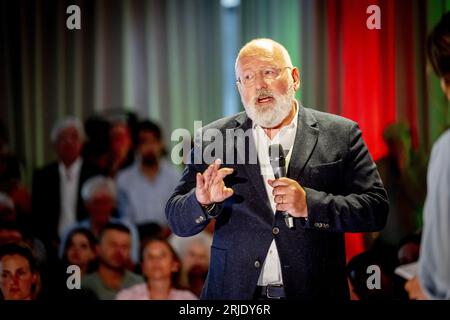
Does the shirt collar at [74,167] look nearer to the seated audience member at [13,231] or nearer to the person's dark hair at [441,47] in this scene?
the seated audience member at [13,231]

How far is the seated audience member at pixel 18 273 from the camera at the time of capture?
3.12 metres

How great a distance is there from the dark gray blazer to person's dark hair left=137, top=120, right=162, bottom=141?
3.19ft

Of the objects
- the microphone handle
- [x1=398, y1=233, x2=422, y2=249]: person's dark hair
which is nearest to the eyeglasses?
the microphone handle

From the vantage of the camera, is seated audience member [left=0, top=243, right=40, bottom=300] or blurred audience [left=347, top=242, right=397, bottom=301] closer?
blurred audience [left=347, top=242, right=397, bottom=301]

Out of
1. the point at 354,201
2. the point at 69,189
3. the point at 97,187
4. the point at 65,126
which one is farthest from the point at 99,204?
the point at 354,201

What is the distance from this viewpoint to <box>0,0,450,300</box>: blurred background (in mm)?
3053

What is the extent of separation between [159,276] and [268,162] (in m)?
1.05

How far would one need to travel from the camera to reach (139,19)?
3.34 metres

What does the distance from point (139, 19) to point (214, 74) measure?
0.45 metres

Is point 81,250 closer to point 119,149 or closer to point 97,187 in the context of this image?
point 97,187

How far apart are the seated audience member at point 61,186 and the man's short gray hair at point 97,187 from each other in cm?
3

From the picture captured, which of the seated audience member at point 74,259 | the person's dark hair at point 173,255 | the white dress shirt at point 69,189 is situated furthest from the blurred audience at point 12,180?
the person's dark hair at point 173,255

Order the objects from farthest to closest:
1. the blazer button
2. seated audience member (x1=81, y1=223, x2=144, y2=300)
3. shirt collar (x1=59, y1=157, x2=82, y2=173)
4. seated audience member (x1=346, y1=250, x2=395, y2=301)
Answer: shirt collar (x1=59, y1=157, x2=82, y2=173) < seated audience member (x1=81, y1=223, x2=144, y2=300) < seated audience member (x1=346, y1=250, x2=395, y2=301) < the blazer button

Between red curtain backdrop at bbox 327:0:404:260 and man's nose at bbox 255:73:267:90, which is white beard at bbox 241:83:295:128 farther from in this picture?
red curtain backdrop at bbox 327:0:404:260
